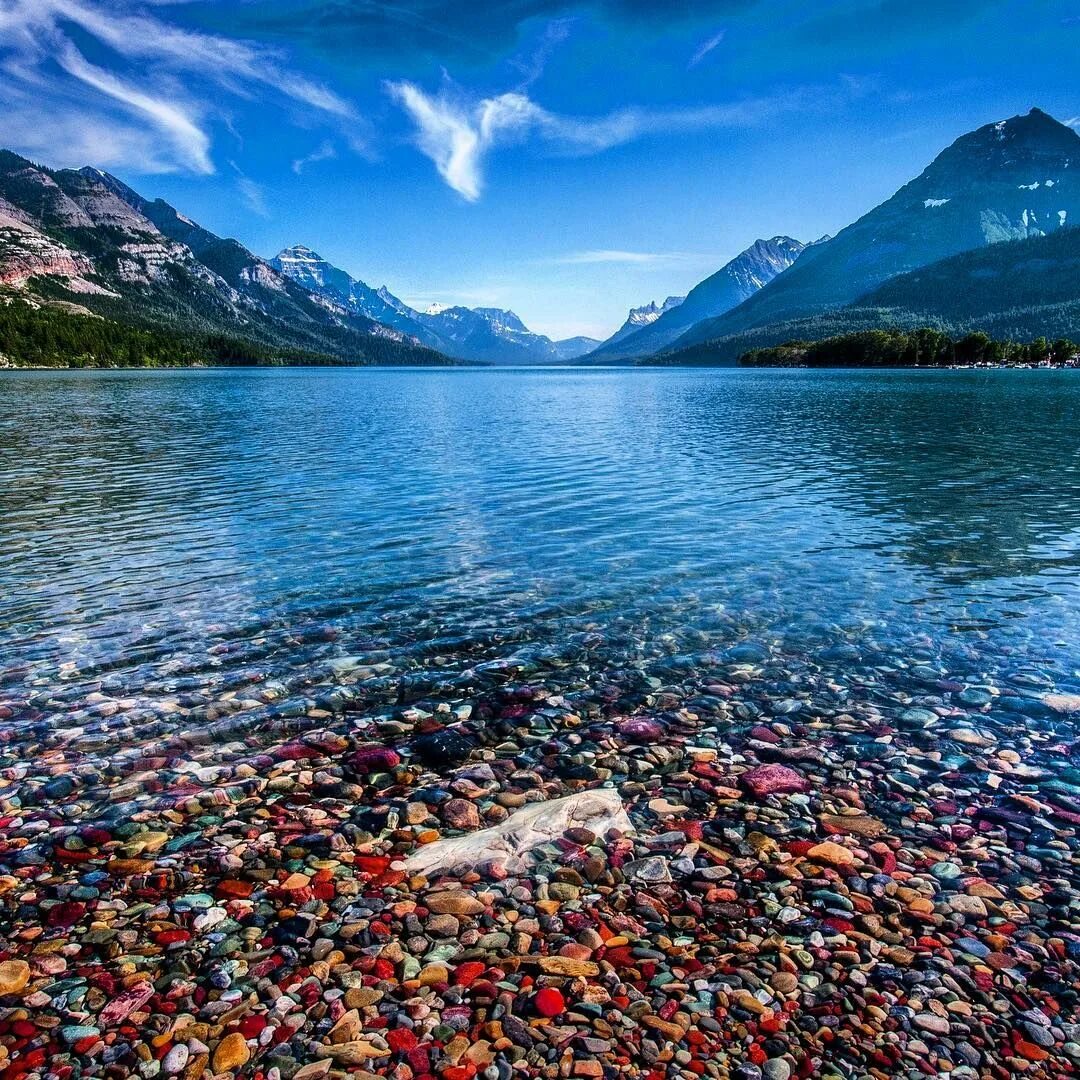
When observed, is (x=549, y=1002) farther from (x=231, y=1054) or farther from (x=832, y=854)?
(x=832, y=854)

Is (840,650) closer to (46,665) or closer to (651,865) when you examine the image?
(651,865)

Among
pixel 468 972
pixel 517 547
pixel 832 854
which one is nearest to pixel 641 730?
pixel 832 854

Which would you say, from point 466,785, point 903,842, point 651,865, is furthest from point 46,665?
point 903,842

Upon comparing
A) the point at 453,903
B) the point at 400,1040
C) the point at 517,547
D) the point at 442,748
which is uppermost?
the point at 400,1040

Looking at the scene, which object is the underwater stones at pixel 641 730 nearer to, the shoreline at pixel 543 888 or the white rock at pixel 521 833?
the shoreline at pixel 543 888

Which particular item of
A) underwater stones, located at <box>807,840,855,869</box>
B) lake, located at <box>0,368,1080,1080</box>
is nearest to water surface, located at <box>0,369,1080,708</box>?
lake, located at <box>0,368,1080,1080</box>

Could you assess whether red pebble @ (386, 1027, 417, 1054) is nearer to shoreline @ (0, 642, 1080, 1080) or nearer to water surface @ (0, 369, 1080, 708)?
shoreline @ (0, 642, 1080, 1080)

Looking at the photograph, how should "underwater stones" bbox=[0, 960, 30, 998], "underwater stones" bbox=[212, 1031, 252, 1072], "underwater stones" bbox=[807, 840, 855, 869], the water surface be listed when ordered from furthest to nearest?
the water surface → "underwater stones" bbox=[807, 840, 855, 869] → "underwater stones" bbox=[0, 960, 30, 998] → "underwater stones" bbox=[212, 1031, 252, 1072]

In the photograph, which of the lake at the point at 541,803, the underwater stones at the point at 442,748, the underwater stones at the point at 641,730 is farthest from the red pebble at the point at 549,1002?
the underwater stones at the point at 641,730

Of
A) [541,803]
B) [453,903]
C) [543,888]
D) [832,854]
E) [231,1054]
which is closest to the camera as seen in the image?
[231,1054]
